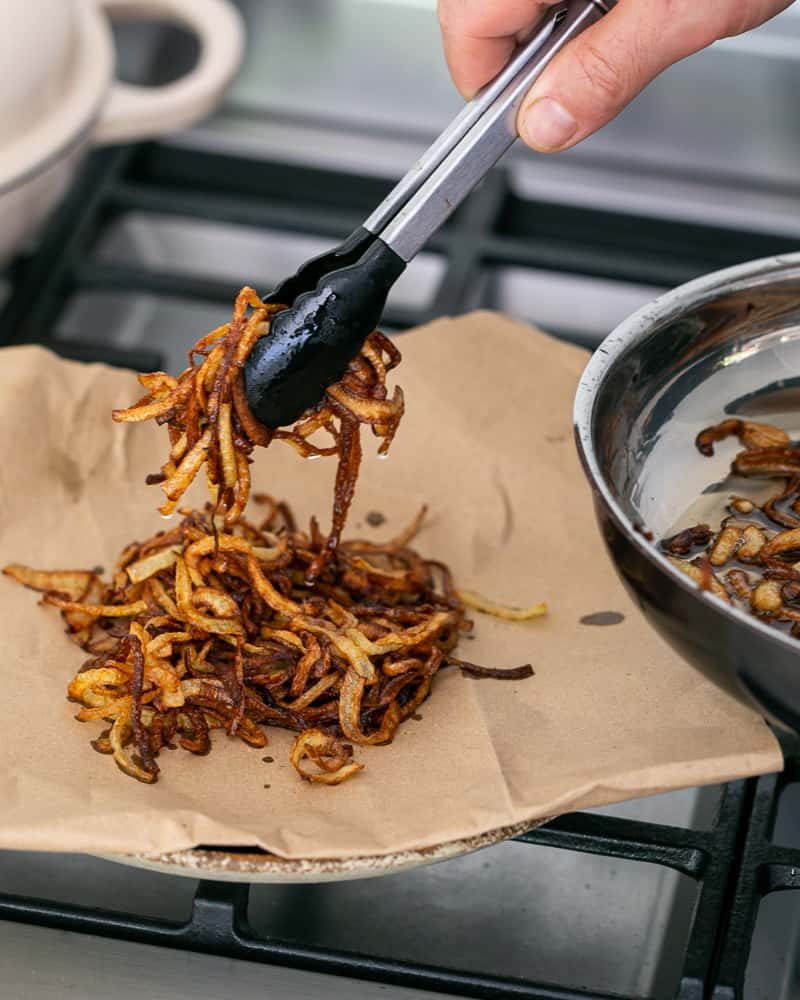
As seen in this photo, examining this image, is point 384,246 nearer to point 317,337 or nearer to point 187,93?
point 317,337

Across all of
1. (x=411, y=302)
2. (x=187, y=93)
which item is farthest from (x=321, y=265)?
(x=411, y=302)

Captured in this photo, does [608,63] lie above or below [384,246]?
above

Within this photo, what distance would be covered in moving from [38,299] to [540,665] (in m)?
0.76

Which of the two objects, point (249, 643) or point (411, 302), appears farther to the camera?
point (411, 302)

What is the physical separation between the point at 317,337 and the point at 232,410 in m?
0.10

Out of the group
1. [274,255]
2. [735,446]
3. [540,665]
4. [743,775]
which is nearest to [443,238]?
[274,255]

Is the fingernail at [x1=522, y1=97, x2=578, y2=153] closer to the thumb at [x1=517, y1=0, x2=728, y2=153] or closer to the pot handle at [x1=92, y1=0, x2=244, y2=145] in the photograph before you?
the thumb at [x1=517, y1=0, x2=728, y2=153]

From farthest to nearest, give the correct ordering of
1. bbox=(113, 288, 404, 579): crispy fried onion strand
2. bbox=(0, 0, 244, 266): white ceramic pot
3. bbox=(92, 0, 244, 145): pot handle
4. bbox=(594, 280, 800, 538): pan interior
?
bbox=(92, 0, 244, 145): pot handle
bbox=(0, 0, 244, 266): white ceramic pot
bbox=(594, 280, 800, 538): pan interior
bbox=(113, 288, 404, 579): crispy fried onion strand

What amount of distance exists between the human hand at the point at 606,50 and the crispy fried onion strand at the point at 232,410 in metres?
0.23

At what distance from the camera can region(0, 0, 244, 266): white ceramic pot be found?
1.43m

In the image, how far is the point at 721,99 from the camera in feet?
6.11

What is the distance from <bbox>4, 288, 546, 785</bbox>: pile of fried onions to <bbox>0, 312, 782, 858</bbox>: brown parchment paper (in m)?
0.02

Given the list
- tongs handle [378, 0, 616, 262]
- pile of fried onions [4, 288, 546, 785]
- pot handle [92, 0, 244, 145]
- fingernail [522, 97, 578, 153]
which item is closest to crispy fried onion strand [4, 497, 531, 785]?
pile of fried onions [4, 288, 546, 785]

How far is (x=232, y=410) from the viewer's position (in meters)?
1.16
